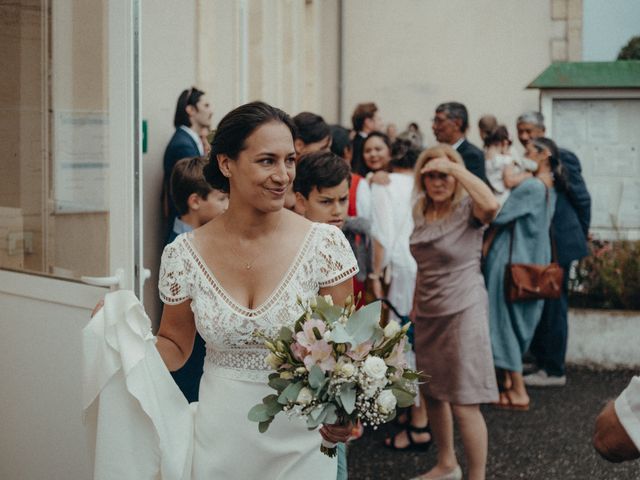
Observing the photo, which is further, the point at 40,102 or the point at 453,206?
the point at 453,206

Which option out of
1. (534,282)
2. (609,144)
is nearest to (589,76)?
(609,144)

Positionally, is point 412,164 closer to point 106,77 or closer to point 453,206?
point 453,206

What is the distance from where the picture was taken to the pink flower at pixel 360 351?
9.21ft

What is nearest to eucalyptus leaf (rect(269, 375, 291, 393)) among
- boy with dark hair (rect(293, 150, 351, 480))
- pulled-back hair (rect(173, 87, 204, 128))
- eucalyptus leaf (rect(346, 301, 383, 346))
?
eucalyptus leaf (rect(346, 301, 383, 346))

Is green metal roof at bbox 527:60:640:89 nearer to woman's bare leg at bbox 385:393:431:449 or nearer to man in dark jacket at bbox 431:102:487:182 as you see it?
man in dark jacket at bbox 431:102:487:182

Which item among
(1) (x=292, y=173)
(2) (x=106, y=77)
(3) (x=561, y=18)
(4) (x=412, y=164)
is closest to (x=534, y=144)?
(4) (x=412, y=164)

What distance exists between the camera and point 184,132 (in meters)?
7.16

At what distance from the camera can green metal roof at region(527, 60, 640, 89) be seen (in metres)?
11.0

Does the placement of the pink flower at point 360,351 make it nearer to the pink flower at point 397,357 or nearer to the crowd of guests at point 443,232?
the pink flower at point 397,357

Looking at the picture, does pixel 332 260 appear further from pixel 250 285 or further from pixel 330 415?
pixel 330 415

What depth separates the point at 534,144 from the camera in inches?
313

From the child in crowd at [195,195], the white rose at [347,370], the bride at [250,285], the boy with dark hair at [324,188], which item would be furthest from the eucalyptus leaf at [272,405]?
the child in crowd at [195,195]

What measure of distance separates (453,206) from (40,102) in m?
2.23

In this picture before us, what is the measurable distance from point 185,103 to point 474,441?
3.23 meters
